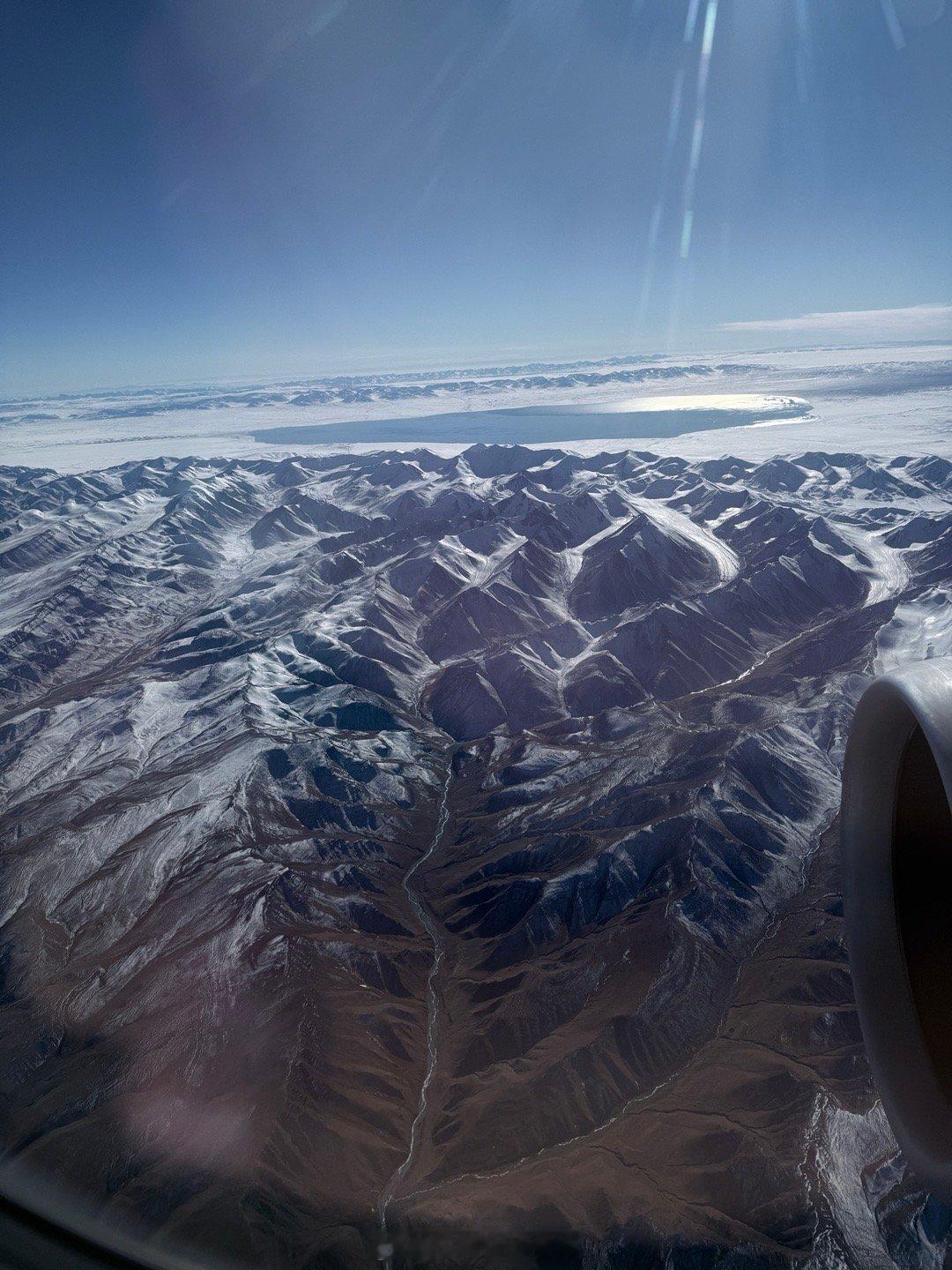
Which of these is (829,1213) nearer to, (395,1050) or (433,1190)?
(433,1190)

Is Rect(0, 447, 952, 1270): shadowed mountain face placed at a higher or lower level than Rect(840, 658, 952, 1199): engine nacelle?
lower

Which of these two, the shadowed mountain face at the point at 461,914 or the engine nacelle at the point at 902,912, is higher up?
the engine nacelle at the point at 902,912

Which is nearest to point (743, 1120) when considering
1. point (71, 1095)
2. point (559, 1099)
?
point (559, 1099)

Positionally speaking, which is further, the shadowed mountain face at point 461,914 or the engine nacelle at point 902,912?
the shadowed mountain face at point 461,914

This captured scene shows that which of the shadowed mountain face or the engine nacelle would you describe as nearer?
the engine nacelle
